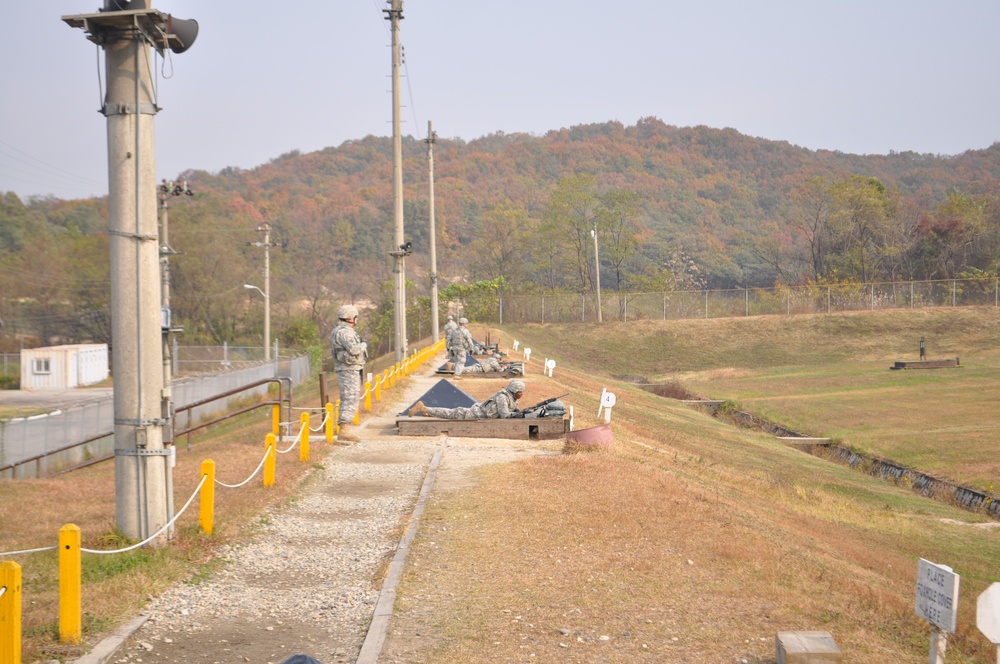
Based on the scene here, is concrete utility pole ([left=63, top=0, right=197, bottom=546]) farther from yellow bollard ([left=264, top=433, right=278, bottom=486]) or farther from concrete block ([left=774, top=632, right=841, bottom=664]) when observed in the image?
concrete block ([left=774, top=632, right=841, bottom=664])

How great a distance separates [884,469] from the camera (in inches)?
1129

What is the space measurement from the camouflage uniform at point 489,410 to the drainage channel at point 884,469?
1034 cm

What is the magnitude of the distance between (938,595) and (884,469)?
23.5 meters

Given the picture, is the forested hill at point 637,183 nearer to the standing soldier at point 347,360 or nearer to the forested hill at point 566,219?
the forested hill at point 566,219

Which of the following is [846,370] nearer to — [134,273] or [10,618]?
[134,273]

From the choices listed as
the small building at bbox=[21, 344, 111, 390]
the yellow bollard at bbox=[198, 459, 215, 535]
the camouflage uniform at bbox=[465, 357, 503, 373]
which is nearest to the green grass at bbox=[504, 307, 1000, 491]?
the camouflage uniform at bbox=[465, 357, 503, 373]

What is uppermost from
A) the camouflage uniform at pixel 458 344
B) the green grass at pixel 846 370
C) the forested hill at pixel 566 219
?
the forested hill at pixel 566 219

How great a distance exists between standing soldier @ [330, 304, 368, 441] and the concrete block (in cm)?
1375

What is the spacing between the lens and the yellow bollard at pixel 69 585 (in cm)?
716

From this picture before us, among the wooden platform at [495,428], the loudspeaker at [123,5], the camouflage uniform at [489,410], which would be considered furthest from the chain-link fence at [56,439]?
the loudspeaker at [123,5]

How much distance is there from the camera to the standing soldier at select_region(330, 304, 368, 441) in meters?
20.3

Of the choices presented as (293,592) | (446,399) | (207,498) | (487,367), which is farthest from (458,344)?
(293,592)

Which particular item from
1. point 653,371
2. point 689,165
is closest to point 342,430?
point 653,371

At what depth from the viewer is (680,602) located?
8.57 meters
